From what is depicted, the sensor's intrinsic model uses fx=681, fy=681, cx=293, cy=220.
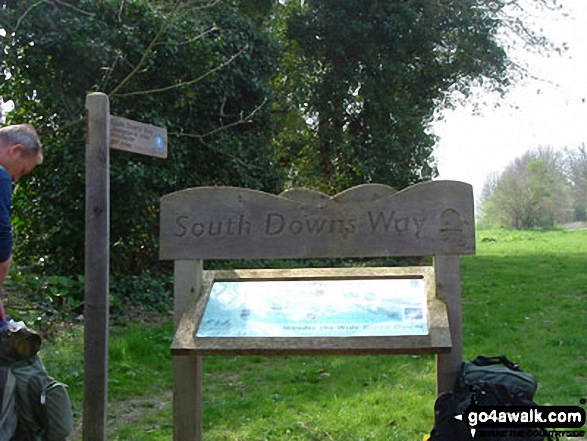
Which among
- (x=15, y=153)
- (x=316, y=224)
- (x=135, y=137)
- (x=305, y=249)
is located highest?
(x=135, y=137)

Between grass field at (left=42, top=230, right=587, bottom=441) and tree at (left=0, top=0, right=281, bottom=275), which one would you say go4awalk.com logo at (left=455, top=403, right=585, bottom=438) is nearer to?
grass field at (left=42, top=230, right=587, bottom=441)

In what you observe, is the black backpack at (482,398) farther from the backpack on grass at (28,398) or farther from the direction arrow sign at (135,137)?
the direction arrow sign at (135,137)

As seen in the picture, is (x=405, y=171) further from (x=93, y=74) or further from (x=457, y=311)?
(x=457, y=311)

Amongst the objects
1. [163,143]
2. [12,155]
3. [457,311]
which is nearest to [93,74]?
[163,143]

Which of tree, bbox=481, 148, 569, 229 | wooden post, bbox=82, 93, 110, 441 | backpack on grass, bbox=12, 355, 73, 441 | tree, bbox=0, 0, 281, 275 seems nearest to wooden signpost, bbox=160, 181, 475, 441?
wooden post, bbox=82, 93, 110, 441

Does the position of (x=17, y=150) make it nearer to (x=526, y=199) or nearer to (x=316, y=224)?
(x=316, y=224)

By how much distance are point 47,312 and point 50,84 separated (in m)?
3.93

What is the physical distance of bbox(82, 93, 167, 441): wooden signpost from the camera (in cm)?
411

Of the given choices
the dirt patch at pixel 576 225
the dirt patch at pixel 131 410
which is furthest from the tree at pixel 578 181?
the dirt patch at pixel 131 410

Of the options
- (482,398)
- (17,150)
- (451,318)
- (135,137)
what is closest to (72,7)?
(135,137)

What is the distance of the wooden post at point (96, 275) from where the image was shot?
4102mm

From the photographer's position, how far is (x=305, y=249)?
3768 millimetres

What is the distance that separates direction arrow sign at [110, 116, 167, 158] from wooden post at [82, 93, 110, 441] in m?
0.11

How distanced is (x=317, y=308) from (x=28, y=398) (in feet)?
5.08
